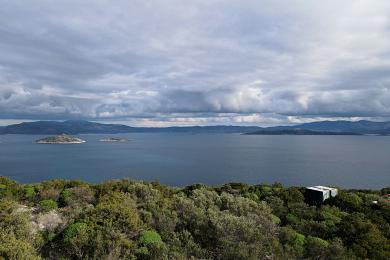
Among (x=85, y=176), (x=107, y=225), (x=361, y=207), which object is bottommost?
(x=85, y=176)

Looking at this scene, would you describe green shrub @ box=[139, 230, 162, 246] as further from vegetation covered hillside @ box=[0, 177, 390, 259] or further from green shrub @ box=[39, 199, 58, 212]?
green shrub @ box=[39, 199, 58, 212]

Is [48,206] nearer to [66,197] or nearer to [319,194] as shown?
[66,197]

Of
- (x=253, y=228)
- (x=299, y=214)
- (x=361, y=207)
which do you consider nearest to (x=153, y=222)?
(x=253, y=228)

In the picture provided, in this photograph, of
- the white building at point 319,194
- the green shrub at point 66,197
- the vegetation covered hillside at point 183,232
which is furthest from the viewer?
the white building at point 319,194

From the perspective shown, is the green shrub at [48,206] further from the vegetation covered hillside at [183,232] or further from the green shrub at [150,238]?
the green shrub at [150,238]

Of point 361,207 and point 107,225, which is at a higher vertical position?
point 107,225

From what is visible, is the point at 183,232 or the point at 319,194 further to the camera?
the point at 319,194

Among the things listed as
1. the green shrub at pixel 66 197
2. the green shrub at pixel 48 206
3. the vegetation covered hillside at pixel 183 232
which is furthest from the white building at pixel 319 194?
the green shrub at pixel 48 206

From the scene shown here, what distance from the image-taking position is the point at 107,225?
1917 centimetres

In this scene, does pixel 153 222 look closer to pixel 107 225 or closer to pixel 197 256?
pixel 107 225

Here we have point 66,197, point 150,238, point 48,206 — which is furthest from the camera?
point 66,197

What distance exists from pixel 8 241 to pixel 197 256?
32.9ft

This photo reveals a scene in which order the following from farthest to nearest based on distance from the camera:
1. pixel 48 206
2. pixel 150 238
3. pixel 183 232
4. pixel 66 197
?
pixel 66 197 < pixel 48 206 < pixel 183 232 < pixel 150 238

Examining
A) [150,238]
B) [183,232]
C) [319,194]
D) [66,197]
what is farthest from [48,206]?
[319,194]
